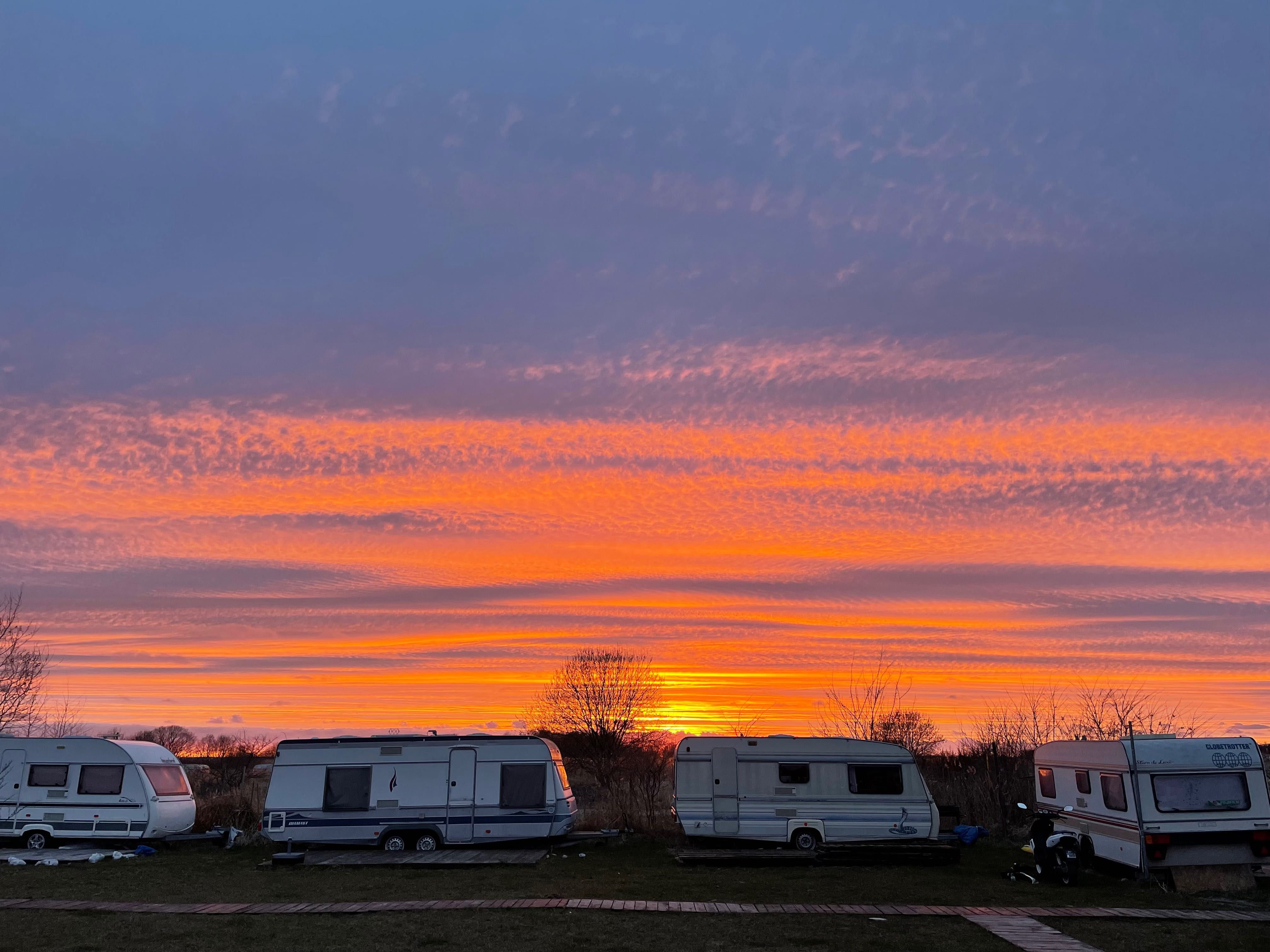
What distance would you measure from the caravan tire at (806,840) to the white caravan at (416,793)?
488cm

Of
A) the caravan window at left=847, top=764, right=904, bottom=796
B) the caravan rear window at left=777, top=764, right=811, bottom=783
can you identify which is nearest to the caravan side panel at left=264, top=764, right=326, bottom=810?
the caravan rear window at left=777, top=764, right=811, bottom=783

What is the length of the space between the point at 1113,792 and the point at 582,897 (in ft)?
31.6

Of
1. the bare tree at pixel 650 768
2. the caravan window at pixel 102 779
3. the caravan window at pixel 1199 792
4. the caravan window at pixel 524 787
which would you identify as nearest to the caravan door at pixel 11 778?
the caravan window at pixel 102 779

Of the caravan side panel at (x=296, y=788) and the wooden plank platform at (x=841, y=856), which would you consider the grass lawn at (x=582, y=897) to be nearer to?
the wooden plank platform at (x=841, y=856)

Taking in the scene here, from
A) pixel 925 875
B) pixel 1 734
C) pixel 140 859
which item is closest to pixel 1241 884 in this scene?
pixel 925 875

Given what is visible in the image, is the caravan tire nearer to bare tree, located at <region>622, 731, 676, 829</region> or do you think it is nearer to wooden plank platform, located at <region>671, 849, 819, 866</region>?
wooden plank platform, located at <region>671, 849, 819, 866</region>

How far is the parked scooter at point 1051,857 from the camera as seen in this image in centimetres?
1764

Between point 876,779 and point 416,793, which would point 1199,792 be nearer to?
point 876,779

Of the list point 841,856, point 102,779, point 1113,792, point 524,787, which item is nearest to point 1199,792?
point 1113,792

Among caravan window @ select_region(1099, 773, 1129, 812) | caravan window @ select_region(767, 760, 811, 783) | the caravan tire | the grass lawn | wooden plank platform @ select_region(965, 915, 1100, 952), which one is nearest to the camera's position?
wooden plank platform @ select_region(965, 915, 1100, 952)

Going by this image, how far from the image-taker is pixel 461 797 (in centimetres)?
2253

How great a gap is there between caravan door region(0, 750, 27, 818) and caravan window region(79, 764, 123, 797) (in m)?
1.41

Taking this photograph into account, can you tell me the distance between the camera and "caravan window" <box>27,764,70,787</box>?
24.0 m

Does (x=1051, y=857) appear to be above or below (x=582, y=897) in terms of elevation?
above
